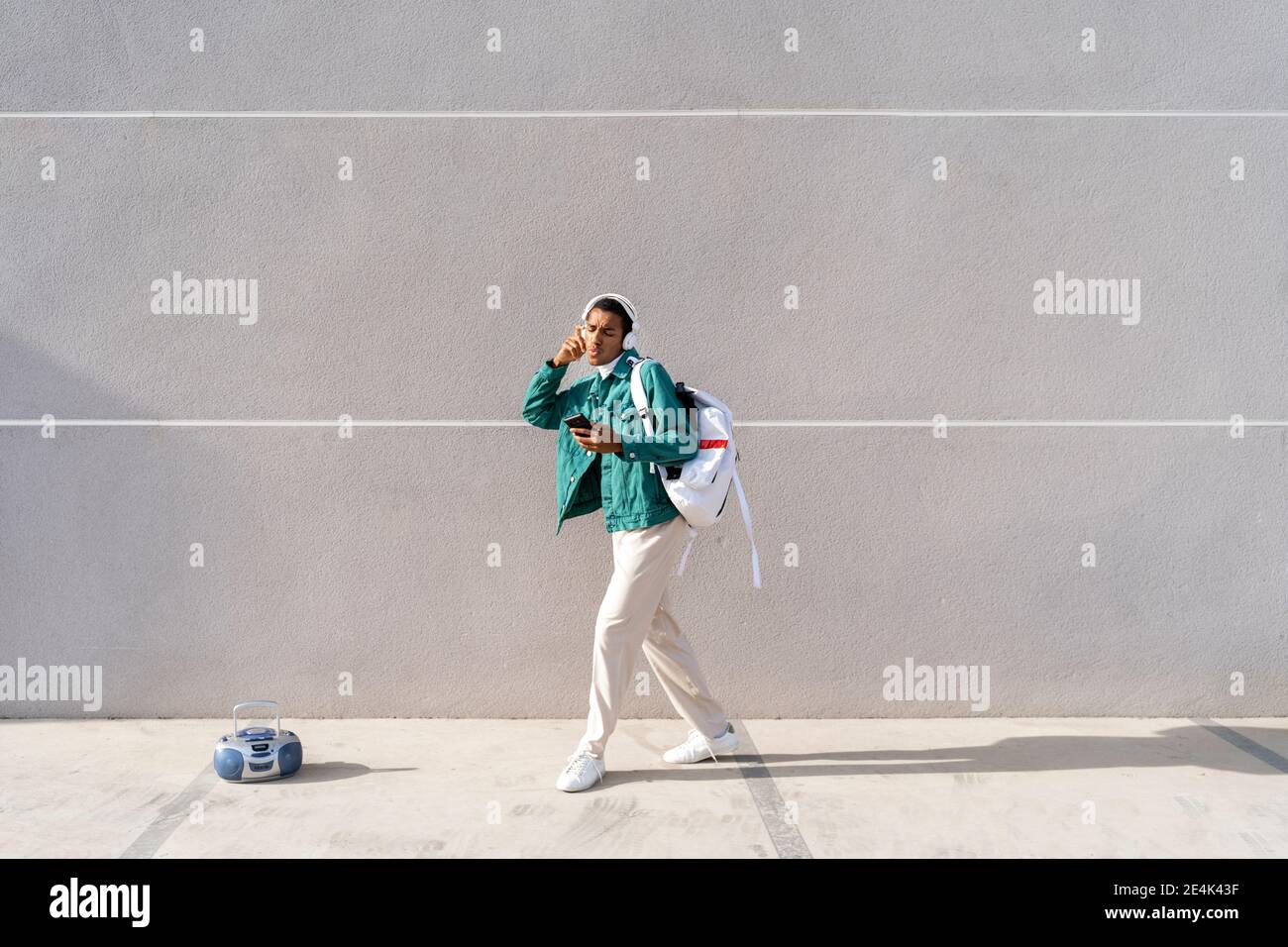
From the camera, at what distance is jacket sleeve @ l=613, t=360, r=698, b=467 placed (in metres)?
4.12

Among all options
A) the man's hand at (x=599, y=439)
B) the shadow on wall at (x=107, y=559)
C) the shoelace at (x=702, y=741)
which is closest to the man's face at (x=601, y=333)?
the man's hand at (x=599, y=439)

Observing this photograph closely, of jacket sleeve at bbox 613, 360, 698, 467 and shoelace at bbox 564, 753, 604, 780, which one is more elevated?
jacket sleeve at bbox 613, 360, 698, 467

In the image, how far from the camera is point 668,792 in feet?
13.8

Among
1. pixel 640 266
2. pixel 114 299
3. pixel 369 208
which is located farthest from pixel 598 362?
pixel 114 299

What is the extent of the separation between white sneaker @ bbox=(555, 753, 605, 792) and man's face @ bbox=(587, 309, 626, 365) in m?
1.47

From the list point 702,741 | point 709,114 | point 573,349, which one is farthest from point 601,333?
point 702,741

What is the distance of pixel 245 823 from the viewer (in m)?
3.86

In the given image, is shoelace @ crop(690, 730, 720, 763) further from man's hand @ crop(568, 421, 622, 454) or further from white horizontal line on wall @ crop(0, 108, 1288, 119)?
white horizontal line on wall @ crop(0, 108, 1288, 119)

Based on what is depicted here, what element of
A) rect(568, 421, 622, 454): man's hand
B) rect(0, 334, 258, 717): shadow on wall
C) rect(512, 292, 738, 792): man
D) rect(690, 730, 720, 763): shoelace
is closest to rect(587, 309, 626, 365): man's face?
rect(512, 292, 738, 792): man

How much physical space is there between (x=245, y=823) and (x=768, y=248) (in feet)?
10.4

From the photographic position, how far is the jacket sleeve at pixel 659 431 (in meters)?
4.12

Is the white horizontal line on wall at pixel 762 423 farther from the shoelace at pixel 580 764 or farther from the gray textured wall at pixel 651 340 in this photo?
the shoelace at pixel 580 764
